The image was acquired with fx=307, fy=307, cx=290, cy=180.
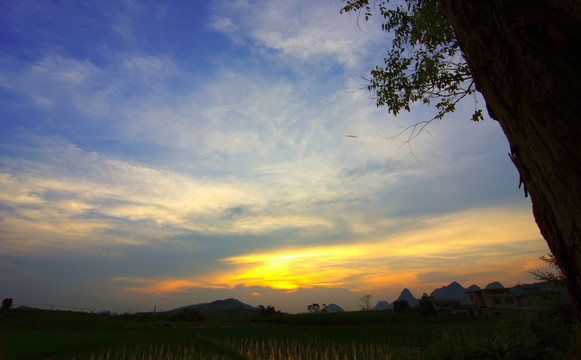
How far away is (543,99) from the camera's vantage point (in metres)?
1.36

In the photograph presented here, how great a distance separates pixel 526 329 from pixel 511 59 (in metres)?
9.56

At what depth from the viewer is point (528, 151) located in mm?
1468

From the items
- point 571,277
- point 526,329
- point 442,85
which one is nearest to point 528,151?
point 571,277

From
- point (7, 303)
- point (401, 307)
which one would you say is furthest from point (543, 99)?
point (7, 303)

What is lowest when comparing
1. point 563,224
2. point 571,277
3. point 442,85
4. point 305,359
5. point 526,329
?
point 305,359

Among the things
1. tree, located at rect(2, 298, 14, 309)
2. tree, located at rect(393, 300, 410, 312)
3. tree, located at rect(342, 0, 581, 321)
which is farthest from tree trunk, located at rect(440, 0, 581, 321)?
tree, located at rect(2, 298, 14, 309)

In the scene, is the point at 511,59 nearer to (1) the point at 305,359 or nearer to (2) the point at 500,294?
(1) the point at 305,359

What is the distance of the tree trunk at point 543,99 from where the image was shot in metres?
1.29

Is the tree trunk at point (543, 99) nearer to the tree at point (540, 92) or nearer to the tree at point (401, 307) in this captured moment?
the tree at point (540, 92)

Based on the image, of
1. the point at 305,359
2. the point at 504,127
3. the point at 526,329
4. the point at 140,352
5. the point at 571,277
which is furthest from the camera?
the point at 140,352

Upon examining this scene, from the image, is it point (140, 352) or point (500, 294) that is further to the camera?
point (500, 294)

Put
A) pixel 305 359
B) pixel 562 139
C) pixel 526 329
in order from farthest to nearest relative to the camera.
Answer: pixel 305 359 → pixel 526 329 → pixel 562 139

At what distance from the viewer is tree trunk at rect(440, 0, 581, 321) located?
1.29 meters

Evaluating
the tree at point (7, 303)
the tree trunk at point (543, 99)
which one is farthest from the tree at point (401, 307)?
the tree at point (7, 303)
